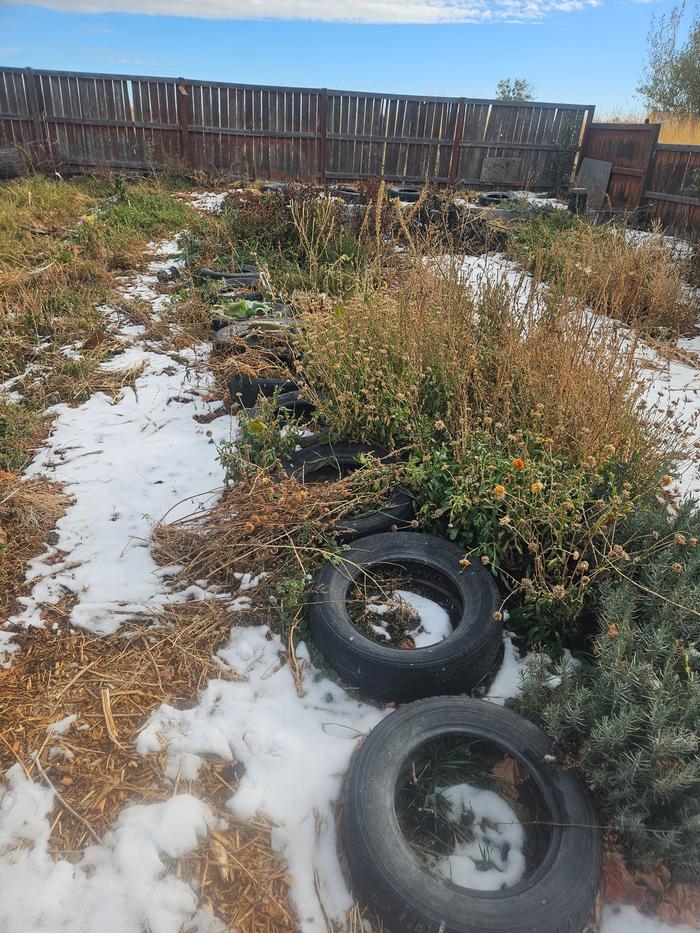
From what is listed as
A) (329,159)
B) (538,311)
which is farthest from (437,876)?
(329,159)

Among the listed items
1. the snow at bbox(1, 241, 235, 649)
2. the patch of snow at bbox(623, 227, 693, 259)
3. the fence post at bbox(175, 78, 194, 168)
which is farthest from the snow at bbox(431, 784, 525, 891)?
the fence post at bbox(175, 78, 194, 168)

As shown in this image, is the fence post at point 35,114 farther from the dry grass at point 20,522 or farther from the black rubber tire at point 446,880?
the black rubber tire at point 446,880

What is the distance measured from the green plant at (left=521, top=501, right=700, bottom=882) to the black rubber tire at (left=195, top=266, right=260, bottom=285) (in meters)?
4.83

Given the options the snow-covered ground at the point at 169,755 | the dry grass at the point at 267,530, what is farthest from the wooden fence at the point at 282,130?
the dry grass at the point at 267,530

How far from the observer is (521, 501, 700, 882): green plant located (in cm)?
161

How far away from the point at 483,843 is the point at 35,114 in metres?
15.4

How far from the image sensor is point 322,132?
13.0m

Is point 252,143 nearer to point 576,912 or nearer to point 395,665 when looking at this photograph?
point 395,665

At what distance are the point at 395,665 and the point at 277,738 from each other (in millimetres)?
496

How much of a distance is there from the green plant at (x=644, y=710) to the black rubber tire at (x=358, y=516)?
1000 mm

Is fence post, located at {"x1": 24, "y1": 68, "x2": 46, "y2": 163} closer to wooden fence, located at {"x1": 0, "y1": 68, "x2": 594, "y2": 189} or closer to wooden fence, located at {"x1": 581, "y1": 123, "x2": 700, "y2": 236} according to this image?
wooden fence, located at {"x1": 0, "y1": 68, "x2": 594, "y2": 189}

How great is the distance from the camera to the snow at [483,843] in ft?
5.64

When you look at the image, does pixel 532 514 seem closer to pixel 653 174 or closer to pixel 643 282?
pixel 643 282

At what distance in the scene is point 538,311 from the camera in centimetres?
383
